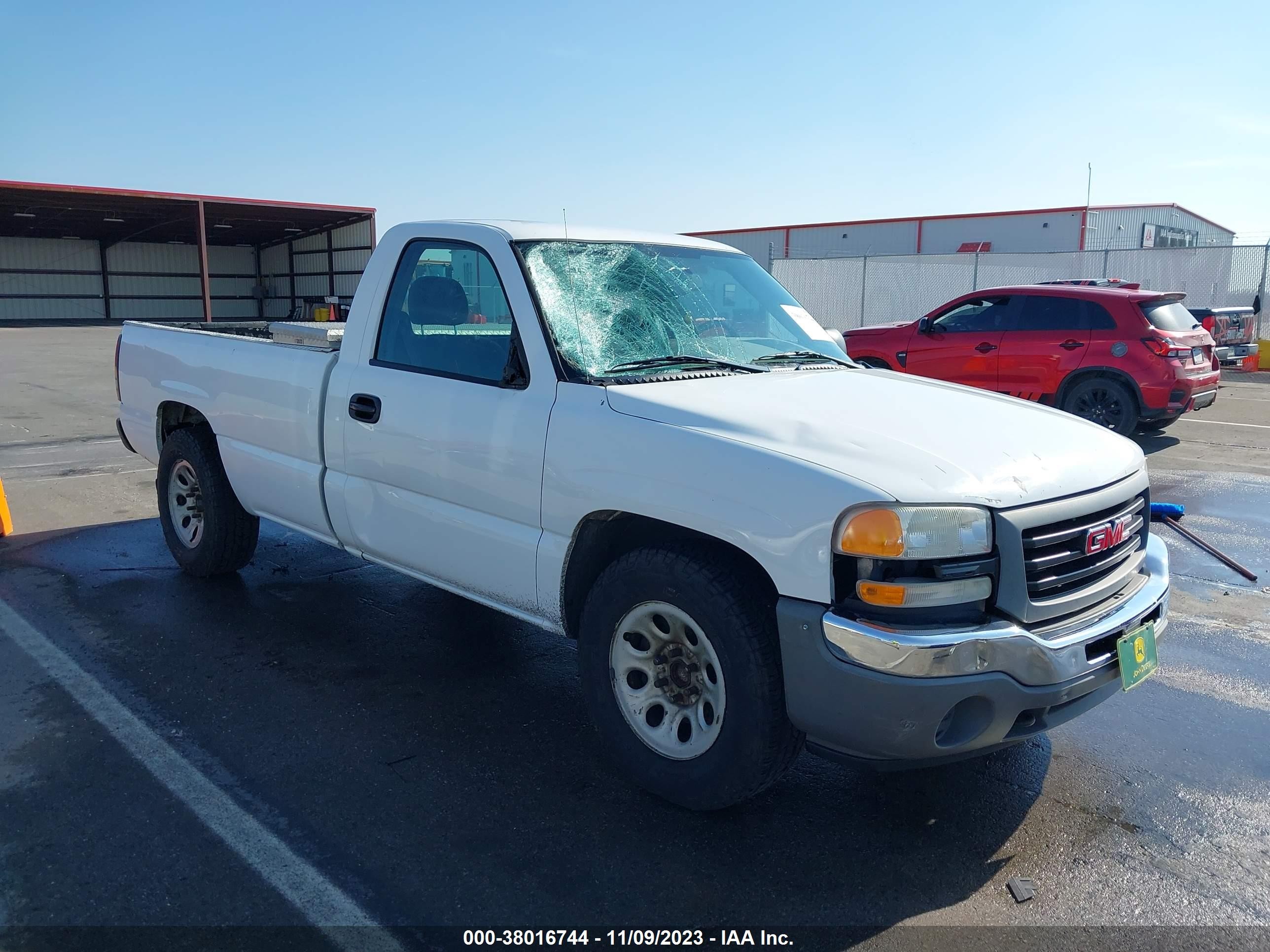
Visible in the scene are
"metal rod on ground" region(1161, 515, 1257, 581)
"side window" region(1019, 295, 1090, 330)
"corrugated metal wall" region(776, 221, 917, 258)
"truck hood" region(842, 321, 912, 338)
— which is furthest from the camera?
"corrugated metal wall" region(776, 221, 917, 258)

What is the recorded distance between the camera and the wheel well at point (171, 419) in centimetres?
569

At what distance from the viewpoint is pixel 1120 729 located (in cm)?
395

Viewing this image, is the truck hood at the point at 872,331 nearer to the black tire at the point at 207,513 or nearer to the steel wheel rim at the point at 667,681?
the black tire at the point at 207,513

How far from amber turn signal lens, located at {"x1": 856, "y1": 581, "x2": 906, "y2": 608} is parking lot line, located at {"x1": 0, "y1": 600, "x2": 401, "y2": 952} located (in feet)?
5.14

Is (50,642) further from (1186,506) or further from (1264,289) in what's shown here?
(1264,289)

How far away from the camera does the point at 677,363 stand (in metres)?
3.72

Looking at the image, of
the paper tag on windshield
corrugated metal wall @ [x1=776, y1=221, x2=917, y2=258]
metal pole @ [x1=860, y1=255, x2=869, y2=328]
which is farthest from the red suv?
corrugated metal wall @ [x1=776, y1=221, x2=917, y2=258]

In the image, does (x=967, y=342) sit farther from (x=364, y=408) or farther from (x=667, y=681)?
(x=667, y=681)

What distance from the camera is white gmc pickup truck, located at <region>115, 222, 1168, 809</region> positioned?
8.89ft

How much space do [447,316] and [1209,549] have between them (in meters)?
5.38

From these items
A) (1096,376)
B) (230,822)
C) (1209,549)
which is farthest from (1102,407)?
(230,822)

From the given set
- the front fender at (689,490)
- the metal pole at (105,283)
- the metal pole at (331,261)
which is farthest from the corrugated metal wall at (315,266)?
the front fender at (689,490)

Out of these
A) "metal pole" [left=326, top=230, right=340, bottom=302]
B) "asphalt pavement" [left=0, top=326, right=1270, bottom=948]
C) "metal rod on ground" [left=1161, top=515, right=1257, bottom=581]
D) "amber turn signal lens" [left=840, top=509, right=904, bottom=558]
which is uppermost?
"metal pole" [left=326, top=230, right=340, bottom=302]

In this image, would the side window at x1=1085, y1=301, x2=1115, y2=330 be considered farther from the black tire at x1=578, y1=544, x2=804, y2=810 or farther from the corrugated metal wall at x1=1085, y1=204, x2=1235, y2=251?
the corrugated metal wall at x1=1085, y1=204, x2=1235, y2=251
